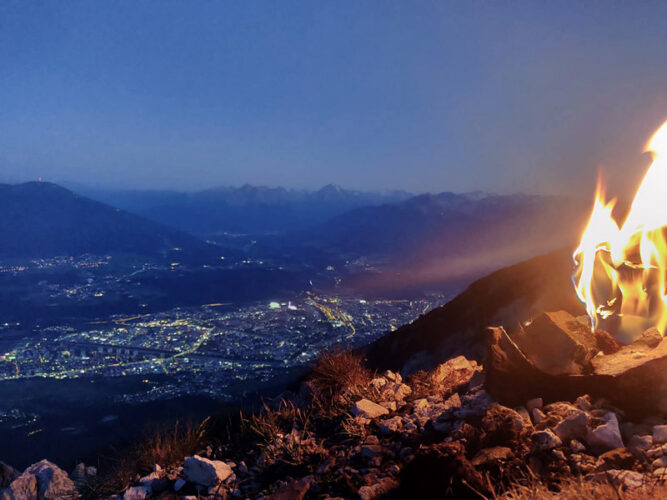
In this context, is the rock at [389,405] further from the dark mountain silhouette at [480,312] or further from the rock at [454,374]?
the dark mountain silhouette at [480,312]

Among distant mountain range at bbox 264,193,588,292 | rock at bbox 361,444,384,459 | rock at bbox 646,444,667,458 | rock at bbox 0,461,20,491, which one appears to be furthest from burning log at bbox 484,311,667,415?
distant mountain range at bbox 264,193,588,292

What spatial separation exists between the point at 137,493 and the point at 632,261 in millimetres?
6840

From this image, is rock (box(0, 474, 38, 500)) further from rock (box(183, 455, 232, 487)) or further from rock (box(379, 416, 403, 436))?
rock (box(379, 416, 403, 436))

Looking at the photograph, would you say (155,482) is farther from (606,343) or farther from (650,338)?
(650,338)

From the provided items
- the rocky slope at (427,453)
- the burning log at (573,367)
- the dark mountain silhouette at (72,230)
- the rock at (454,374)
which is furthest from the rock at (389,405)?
the dark mountain silhouette at (72,230)

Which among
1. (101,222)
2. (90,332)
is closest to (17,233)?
(101,222)

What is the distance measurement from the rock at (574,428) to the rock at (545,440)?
12 centimetres

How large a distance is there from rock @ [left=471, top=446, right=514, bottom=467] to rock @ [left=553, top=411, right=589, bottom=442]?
0.55 metres

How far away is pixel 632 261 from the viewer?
195 inches

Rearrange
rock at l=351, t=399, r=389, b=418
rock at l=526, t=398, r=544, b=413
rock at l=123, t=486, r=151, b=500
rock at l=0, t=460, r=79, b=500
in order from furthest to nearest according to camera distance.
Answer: rock at l=0, t=460, r=79, b=500, rock at l=351, t=399, r=389, b=418, rock at l=123, t=486, r=151, b=500, rock at l=526, t=398, r=544, b=413

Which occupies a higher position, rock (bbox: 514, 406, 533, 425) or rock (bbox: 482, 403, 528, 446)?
rock (bbox: 482, 403, 528, 446)

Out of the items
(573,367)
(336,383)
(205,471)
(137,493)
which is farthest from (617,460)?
(137,493)

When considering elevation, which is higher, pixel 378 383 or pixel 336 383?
pixel 378 383

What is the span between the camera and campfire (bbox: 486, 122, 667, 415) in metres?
4.15
